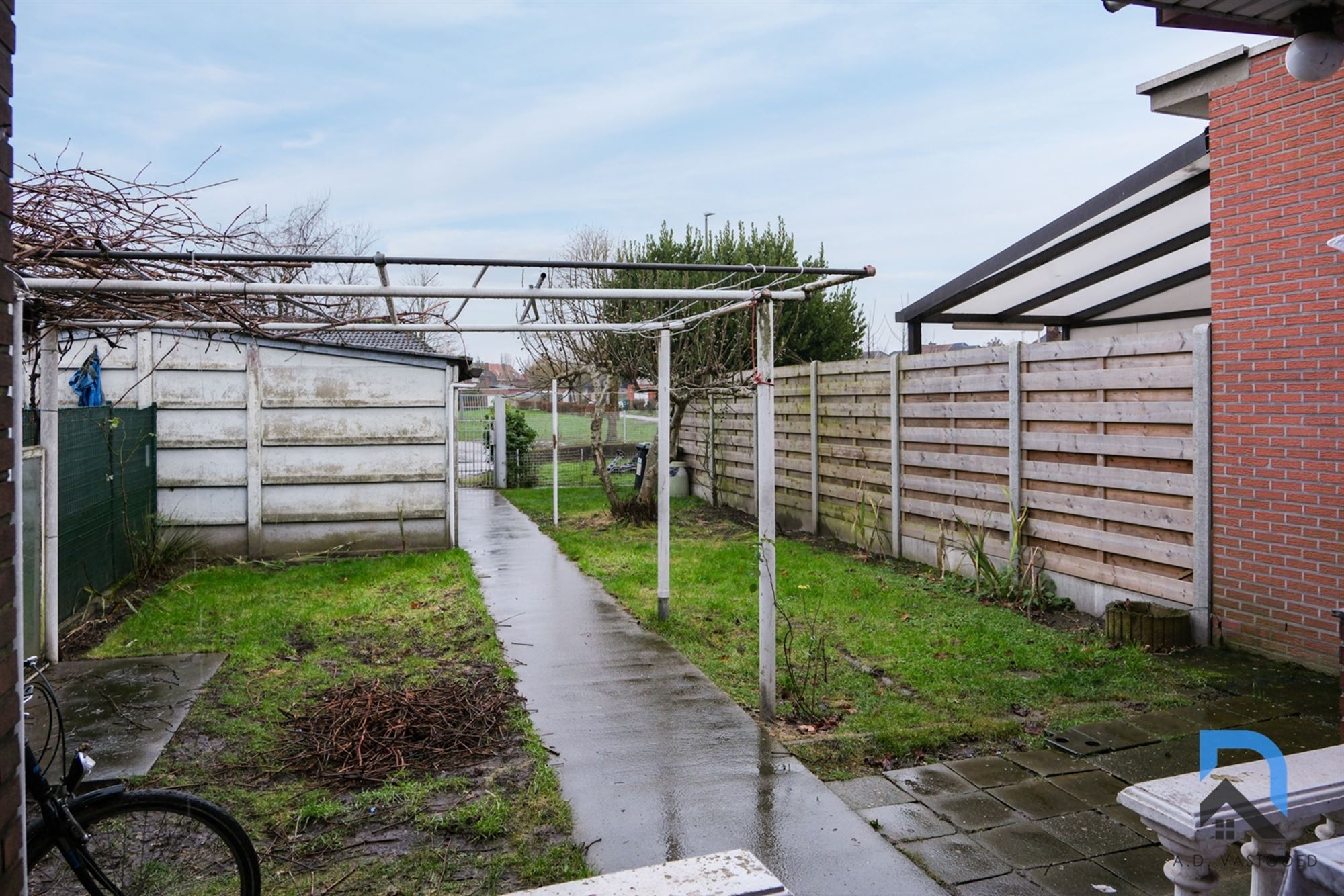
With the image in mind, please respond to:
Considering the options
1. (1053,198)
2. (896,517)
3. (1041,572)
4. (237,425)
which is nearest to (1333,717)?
(1041,572)

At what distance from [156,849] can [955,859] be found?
2.81 metres

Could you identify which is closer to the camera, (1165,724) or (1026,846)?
(1026,846)

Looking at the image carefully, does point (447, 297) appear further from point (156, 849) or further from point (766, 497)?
point (156, 849)

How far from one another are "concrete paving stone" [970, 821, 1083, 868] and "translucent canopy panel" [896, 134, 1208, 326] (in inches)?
200

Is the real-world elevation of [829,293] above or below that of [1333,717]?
above

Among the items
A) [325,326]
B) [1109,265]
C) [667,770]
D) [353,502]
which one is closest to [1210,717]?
[667,770]

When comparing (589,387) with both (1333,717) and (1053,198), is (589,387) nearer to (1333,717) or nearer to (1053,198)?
(1053,198)

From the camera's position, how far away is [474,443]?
70.4 feet

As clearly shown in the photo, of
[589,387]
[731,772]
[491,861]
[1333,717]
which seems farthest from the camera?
[589,387]

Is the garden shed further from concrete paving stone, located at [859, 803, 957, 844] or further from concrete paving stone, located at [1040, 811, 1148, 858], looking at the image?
concrete paving stone, located at [1040, 811, 1148, 858]

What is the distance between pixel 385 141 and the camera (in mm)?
14750

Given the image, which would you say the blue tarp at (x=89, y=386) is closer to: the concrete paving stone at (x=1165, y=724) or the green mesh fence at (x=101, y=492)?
the green mesh fence at (x=101, y=492)

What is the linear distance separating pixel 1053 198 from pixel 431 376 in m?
9.60

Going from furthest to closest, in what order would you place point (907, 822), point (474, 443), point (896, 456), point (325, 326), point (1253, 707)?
point (474, 443)
point (896, 456)
point (325, 326)
point (1253, 707)
point (907, 822)
